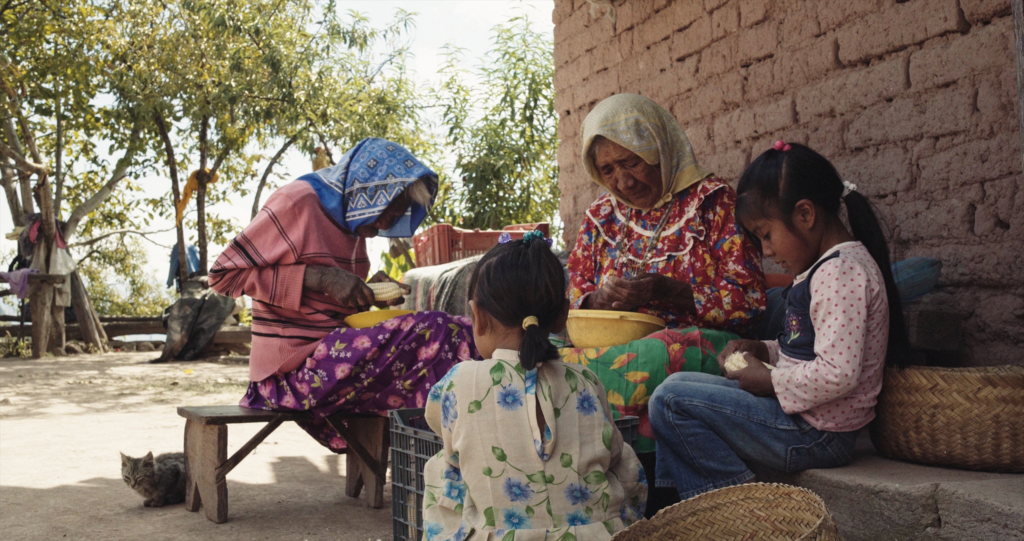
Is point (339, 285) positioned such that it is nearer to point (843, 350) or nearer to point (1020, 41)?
point (843, 350)

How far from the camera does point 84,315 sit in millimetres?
13492

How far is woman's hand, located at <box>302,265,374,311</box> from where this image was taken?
3662mm

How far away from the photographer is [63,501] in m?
4.01

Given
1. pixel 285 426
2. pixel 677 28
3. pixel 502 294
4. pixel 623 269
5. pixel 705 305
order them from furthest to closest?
1. pixel 285 426
2. pixel 677 28
3. pixel 623 269
4. pixel 705 305
5. pixel 502 294

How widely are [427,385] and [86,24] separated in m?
11.9

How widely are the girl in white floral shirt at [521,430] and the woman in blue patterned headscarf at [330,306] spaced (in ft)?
A: 4.90

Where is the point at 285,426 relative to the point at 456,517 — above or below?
below

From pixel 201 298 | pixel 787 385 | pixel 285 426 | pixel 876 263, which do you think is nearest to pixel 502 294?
pixel 787 385

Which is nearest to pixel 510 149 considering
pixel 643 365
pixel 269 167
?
pixel 269 167

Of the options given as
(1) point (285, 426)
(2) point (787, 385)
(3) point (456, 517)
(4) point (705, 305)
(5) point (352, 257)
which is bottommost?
(1) point (285, 426)

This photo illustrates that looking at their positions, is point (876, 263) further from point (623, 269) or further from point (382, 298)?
point (382, 298)

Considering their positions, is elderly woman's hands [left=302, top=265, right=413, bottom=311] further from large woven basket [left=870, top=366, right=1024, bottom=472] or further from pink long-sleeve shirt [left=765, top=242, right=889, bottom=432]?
large woven basket [left=870, top=366, right=1024, bottom=472]

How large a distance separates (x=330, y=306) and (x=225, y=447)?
0.80 m

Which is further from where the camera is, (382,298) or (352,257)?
(352,257)
